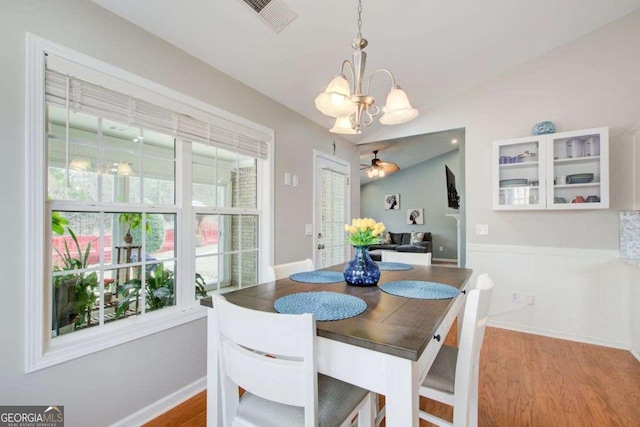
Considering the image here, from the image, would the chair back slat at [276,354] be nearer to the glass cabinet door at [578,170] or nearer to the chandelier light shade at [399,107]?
the chandelier light shade at [399,107]

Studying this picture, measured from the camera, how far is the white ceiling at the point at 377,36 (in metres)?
1.79

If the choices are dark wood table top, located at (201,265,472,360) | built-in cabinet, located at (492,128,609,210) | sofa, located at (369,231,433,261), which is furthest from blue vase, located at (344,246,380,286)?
sofa, located at (369,231,433,261)

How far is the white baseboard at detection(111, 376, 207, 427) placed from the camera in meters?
1.60

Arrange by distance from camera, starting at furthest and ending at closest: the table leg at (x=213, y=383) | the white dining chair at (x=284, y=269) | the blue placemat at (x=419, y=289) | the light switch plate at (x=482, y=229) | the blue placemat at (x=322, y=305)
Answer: the light switch plate at (x=482, y=229)
the white dining chair at (x=284, y=269)
the blue placemat at (x=419, y=289)
the table leg at (x=213, y=383)
the blue placemat at (x=322, y=305)

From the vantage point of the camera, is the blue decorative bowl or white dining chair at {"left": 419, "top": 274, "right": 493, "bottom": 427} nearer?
white dining chair at {"left": 419, "top": 274, "right": 493, "bottom": 427}

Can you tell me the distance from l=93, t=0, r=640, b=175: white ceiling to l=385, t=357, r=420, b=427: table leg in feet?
6.81

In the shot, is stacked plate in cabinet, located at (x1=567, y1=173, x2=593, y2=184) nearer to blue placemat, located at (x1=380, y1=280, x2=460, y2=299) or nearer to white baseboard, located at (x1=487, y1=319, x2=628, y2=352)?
white baseboard, located at (x1=487, y1=319, x2=628, y2=352)

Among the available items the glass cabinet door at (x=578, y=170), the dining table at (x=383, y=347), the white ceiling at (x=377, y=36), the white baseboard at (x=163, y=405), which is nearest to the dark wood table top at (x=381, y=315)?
the dining table at (x=383, y=347)

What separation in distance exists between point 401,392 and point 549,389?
197 centimetres

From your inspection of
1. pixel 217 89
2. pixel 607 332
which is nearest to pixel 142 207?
pixel 217 89

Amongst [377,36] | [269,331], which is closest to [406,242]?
[377,36]

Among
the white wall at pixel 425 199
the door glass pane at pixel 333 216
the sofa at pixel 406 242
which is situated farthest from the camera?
the white wall at pixel 425 199

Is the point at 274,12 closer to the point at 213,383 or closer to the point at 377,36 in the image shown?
the point at 377,36
